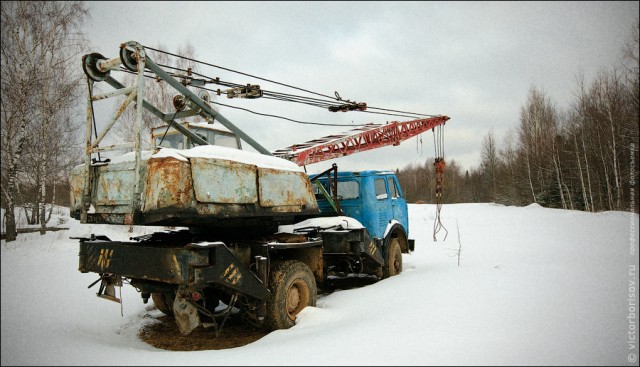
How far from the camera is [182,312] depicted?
3746mm

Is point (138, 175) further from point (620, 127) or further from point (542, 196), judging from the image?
point (542, 196)

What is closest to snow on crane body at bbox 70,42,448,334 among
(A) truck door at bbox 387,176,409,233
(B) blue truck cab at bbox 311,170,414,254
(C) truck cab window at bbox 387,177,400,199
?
(B) blue truck cab at bbox 311,170,414,254

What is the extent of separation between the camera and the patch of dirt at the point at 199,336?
4336mm

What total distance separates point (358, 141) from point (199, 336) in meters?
7.08

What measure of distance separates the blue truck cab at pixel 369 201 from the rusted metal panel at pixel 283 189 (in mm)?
1541

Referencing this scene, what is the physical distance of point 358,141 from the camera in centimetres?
1024

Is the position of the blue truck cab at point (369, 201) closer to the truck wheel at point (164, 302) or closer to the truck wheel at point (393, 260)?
the truck wheel at point (393, 260)

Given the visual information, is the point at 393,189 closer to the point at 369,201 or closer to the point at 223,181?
the point at 369,201

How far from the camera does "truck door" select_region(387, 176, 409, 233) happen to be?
7.86 meters

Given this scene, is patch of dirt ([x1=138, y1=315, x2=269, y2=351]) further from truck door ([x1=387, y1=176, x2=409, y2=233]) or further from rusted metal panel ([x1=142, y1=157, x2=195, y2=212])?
truck door ([x1=387, y1=176, x2=409, y2=233])

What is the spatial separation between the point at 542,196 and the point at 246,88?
104 ft

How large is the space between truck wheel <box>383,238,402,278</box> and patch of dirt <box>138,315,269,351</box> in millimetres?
3331

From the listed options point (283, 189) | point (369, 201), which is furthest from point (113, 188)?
point (369, 201)

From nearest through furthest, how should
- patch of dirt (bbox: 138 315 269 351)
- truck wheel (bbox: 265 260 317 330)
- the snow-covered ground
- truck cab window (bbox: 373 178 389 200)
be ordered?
the snow-covered ground < patch of dirt (bbox: 138 315 269 351) < truck wheel (bbox: 265 260 317 330) < truck cab window (bbox: 373 178 389 200)
